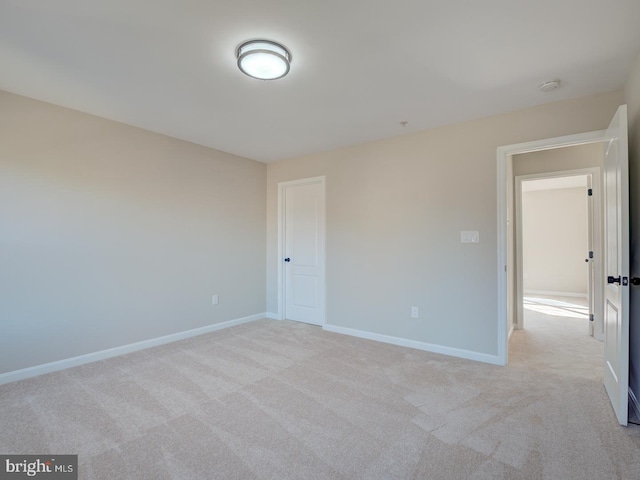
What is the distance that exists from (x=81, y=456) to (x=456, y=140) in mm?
4002

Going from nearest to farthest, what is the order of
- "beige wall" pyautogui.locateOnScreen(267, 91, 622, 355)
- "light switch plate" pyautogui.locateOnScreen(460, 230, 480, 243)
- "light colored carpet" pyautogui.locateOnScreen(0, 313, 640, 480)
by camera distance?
1. "light colored carpet" pyautogui.locateOnScreen(0, 313, 640, 480)
2. "beige wall" pyautogui.locateOnScreen(267, 91, 622, 355)
3. "light switch plate" pyautogui.locateOnScreen(460, 230, 480, 243)

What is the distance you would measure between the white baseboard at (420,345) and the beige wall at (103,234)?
165 cm

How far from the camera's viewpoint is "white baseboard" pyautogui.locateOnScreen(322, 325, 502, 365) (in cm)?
314

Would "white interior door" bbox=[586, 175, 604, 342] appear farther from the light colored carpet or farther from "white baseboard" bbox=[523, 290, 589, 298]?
"white baseboard" bbox=[523, 290, 589, 298]

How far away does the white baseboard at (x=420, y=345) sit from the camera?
3.14 meters

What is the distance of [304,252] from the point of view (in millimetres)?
4715

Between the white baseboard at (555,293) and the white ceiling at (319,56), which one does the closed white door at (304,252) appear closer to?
the white ceiling at (319,56)

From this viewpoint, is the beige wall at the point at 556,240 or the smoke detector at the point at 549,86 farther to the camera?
the beige wall at the point at 556,240

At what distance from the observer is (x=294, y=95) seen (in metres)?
2.69

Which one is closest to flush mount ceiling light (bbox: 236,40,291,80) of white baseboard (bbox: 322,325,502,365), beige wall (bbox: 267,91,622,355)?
beige wall (bbox: 267,91,622,355)

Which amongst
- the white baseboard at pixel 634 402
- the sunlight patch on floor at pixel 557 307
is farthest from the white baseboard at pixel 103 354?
the sunlight patch on floor at pixel 557 307

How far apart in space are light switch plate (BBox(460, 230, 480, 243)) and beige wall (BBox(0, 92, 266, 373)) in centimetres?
307

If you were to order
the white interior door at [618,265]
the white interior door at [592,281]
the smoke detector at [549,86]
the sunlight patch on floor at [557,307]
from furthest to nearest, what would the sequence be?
the sunlight patch on floor at [557,307] < the white interior door at [592,281] < the smoke detector at [549,86] < the white interior door at [618,265]

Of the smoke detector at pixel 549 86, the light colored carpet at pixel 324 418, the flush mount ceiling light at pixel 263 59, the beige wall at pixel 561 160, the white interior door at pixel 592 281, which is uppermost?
the smoke detector at pixel 549 86
